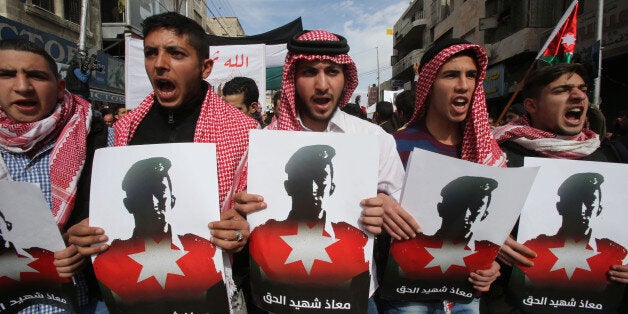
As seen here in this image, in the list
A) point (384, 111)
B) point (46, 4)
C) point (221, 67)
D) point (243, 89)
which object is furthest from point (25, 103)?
point (46, 4)

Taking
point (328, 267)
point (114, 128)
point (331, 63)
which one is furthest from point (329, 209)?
point (114, 128)

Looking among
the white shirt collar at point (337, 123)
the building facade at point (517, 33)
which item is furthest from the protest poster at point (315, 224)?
the building facade at point (517, 33)

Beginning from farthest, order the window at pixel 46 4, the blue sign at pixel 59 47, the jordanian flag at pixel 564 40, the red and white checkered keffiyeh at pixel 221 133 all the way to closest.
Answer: the window at pixel 46 4
the blue sign at pixel 59 47
the jordanian flag at pixel 564 40
the red and white checkered keffiyeh at pixel 221 133

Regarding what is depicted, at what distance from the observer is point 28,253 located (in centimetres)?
152

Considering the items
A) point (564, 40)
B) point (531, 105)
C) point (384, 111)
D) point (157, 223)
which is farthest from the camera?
point (384, 111)

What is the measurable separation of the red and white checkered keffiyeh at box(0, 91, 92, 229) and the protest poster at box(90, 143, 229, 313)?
12.5 inches

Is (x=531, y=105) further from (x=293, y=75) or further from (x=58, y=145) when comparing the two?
(x=58, y=145)

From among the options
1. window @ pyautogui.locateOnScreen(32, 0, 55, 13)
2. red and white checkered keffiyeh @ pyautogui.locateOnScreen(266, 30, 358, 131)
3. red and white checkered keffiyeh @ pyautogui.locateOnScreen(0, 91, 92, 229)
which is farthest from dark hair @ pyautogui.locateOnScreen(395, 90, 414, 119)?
window @ pyautogui.locateOnScreen(32, 0, 55, 13)

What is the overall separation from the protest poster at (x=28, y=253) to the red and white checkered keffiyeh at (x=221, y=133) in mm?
419

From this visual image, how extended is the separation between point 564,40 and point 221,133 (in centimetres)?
614

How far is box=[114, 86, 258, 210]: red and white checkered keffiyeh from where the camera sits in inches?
64.5

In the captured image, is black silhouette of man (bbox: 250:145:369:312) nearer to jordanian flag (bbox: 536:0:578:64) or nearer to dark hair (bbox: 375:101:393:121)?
dark hair (bbox: 375:101:393:121)

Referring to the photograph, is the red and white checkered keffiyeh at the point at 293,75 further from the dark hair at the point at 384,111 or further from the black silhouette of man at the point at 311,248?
the dark hair at the point at 384,111

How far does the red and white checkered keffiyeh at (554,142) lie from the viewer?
1.95 m
